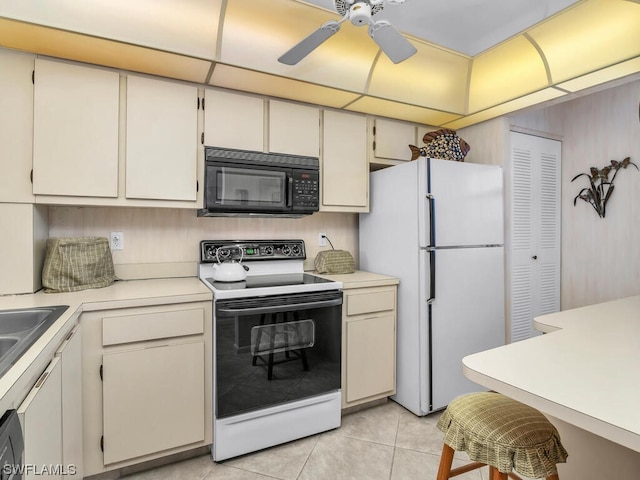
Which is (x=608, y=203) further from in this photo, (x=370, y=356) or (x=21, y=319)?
(x=21, y=319)

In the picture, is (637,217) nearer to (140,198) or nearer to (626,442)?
(626,442)

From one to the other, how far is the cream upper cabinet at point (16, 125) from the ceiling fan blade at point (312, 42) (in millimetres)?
1343

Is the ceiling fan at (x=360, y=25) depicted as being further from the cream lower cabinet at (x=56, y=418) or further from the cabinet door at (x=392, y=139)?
the cream lower cabinet at (x=56, y=418)

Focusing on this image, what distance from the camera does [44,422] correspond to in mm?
1070

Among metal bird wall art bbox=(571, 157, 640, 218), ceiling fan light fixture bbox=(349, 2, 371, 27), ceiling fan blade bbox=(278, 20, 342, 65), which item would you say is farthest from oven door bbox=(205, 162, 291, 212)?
metal bird wall art bbox=(571, 157, 640, 218)

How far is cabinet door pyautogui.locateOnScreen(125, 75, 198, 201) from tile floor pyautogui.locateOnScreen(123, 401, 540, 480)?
1.54 metres

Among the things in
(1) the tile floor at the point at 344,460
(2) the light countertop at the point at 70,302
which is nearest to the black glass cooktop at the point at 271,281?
(2) the light countertop at the point at 70,302

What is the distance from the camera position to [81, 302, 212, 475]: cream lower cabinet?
1681 millimetres

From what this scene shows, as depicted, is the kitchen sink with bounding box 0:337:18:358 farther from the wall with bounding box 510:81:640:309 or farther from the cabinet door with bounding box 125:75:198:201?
the wall with bounding box 510:81:640:309

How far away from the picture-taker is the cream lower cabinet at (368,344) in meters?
2.34

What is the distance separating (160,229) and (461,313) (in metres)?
2.20

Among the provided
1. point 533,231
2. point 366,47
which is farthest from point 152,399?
point 533,231

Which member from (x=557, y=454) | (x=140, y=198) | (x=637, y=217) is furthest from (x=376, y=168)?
(x=557, y=454)

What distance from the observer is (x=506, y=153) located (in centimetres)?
287
